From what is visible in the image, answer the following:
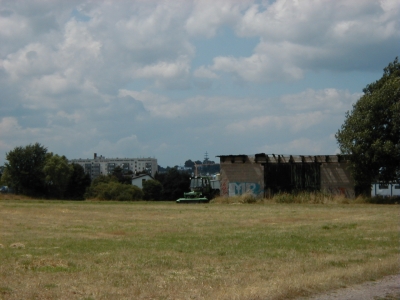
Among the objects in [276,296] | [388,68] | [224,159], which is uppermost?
[388,68]

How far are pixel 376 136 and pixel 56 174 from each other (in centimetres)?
5240

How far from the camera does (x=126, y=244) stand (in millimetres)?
17984

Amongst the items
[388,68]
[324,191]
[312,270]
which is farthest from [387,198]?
[312,270]

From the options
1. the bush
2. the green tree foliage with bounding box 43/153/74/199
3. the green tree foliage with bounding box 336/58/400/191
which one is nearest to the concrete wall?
the green tree foliage with bounding box 336/58/400/191

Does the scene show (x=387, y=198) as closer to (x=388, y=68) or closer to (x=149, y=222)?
(x=388, y=68)

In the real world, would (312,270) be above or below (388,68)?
below

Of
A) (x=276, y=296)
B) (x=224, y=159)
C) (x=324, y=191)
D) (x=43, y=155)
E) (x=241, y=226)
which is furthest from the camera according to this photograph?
(x=43, y=155)

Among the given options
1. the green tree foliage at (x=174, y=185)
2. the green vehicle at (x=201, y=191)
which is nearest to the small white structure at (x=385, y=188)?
the green vehicle at (x=201, y=191)

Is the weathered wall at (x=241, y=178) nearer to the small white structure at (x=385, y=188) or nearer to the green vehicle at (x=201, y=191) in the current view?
the green vehicle at (x=201, y=191)

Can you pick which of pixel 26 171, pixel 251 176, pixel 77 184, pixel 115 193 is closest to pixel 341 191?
pixel 251 176

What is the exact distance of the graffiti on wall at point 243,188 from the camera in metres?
53.6

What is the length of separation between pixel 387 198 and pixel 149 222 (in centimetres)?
2584

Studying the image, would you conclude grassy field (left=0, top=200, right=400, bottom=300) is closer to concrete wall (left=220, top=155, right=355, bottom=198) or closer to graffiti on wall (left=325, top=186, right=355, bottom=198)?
graffiti on wall (left=325, top=186, right=355, bottom=198)

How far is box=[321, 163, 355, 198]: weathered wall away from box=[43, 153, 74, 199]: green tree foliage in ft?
147
